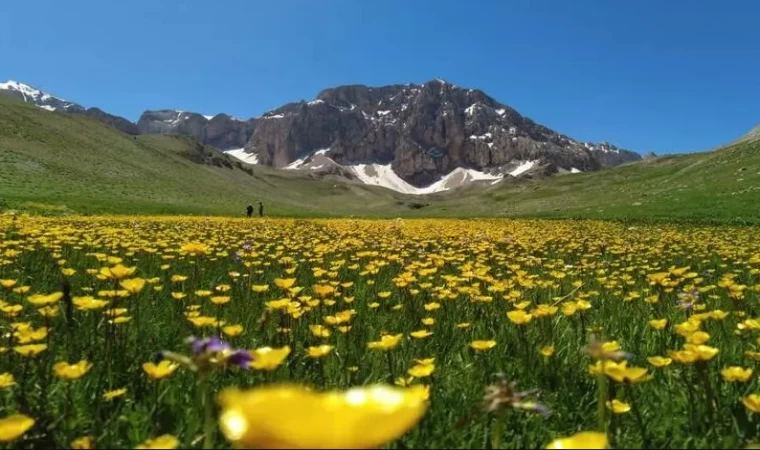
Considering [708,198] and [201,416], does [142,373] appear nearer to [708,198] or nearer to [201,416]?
[201,416]

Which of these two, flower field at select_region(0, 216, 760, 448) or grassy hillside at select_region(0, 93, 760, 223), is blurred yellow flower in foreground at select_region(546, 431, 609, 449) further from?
grassy hillside at select_region(0, 93, 760, 223)

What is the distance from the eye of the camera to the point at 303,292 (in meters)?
5.87

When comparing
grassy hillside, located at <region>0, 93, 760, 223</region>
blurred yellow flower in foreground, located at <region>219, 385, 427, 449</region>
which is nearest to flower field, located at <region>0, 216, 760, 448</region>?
blurred yellow flower in foreground, located at <region>219, 385, 427, 449</region>

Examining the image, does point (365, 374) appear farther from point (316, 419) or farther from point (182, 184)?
point (182, 184)

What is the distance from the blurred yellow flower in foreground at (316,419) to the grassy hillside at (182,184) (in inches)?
1051

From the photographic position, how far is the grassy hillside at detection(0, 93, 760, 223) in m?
33.3

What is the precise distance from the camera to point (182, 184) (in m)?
82.4

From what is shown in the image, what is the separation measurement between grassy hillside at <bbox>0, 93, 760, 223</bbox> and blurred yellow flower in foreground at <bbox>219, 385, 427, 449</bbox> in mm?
26706

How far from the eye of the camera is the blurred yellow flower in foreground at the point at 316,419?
667 millimetres

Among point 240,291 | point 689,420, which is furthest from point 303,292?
point 689,420

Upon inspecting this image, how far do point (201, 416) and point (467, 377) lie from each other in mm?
1495

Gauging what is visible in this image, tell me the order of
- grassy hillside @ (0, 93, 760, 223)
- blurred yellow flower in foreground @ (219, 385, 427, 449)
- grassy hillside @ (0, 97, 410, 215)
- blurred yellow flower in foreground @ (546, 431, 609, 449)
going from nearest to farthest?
blurred yellow flower in foreground @ (219, 385, 427, 449)
blurred yellow flower in foreground @ (546, 431, 609, 449)
grassy hillside @ (0, 93, 760, 223)
grassy hillside @ (0, 97, 410, 215)

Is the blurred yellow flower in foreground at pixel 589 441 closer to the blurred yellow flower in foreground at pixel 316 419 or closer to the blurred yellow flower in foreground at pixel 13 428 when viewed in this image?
the blurred yellow flower in foreground at pixel 316 419

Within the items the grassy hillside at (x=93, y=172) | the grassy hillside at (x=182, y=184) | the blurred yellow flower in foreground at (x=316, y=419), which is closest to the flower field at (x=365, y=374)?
the blurred yellow flower in foreground at (x=316, y=419)
